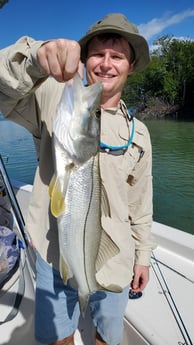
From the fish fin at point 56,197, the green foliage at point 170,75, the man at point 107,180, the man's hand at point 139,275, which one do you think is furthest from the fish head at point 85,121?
the green foliage at point 170,75

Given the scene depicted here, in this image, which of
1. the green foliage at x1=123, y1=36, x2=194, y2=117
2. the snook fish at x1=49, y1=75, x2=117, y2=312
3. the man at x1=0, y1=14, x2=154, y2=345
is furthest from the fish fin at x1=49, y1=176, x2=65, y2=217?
the green foliage at x1=123, y1=36, x2=194, y2=117

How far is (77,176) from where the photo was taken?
47.4 inches

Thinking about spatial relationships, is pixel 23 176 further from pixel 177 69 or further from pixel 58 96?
pixel 177 69

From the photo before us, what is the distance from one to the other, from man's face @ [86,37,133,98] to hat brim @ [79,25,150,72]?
39mm

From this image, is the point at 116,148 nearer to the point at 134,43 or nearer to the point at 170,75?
the point at 134,43

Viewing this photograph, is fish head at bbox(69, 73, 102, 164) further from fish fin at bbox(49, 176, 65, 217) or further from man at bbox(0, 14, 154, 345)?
man at bbox(0, 14, 154, 345)

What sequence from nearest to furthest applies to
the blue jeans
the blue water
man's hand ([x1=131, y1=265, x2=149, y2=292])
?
the blue jeans < man's hand ([x1=131, y1=265, x2=149, y2=292]) < the blue water

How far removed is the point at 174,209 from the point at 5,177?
5.79 meters

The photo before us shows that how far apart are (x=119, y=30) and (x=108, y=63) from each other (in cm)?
20

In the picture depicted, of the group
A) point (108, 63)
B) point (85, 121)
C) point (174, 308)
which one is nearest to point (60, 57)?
point (85, 121)

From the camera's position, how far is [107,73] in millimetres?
1663

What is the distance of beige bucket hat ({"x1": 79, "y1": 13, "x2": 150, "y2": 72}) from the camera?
161 centimetres

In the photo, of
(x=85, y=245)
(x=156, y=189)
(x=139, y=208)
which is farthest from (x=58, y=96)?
(x=156, y=189)

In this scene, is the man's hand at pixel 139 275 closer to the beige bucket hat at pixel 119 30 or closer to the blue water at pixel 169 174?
the beige bucket hat at pixel 119 30
